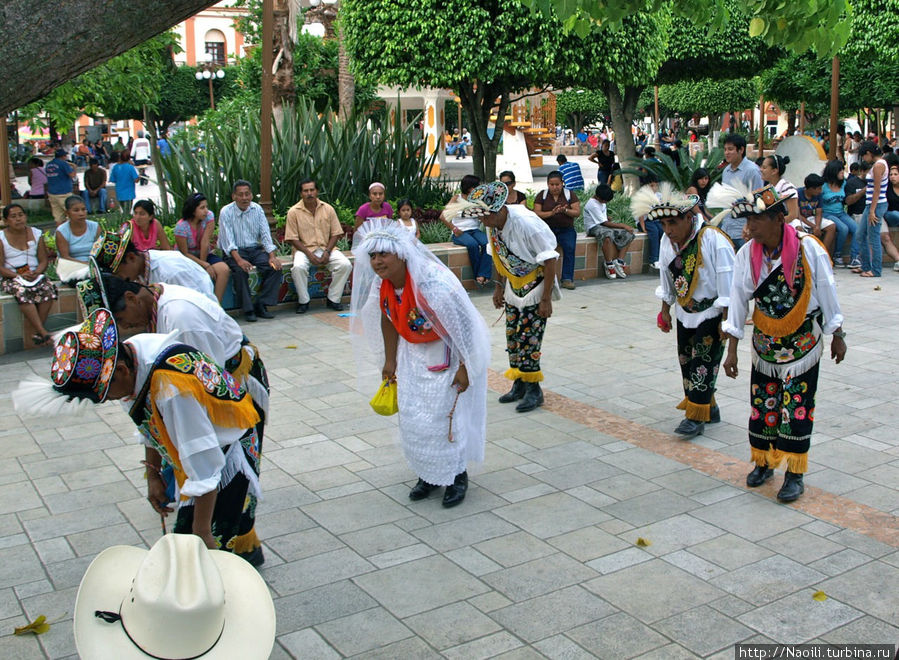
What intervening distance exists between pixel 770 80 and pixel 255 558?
31109 mm

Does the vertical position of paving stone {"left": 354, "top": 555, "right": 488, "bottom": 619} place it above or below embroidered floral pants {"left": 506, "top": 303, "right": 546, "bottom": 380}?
below

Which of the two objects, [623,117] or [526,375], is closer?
[526,375]

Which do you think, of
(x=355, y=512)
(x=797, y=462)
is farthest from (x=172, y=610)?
(x=797, y=462)

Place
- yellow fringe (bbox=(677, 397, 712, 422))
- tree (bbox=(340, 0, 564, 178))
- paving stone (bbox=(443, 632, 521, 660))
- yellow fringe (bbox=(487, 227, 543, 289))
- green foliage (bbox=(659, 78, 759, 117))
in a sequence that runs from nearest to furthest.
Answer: paving stone (bbox=(443, 632, 521, 660)), yellow fringe (bbox=(677, 397, 712, 422)), yellow fringe (bbox=(487, 227, 543, 289)), tree (bbox=(340, 0, 564, 178)), green foliage (bbox=(659, 78, 759, 117))

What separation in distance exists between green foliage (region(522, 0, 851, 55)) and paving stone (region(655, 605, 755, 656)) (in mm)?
3296

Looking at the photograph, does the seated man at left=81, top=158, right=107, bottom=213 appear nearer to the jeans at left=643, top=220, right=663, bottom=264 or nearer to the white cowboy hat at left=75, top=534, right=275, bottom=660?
the jeans at left=643, top=220, right=663, bottom=264

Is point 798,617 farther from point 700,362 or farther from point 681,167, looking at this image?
point 681,167

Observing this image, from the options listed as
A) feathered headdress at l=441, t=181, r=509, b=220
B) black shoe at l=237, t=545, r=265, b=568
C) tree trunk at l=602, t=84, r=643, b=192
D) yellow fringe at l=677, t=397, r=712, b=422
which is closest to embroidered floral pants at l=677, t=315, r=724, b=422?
yellow fringe at l=677, t=397, r=712, b=422

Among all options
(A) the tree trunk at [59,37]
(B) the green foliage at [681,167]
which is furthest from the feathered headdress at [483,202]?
(B) the green foliage at [681,167]

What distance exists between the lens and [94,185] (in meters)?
21.9

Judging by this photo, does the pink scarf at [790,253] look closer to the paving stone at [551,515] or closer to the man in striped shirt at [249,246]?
the paving stone at [551,515]

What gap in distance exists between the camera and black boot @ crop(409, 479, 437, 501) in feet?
18.5

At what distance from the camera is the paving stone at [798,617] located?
408 cm

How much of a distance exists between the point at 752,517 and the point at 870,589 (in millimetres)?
926
